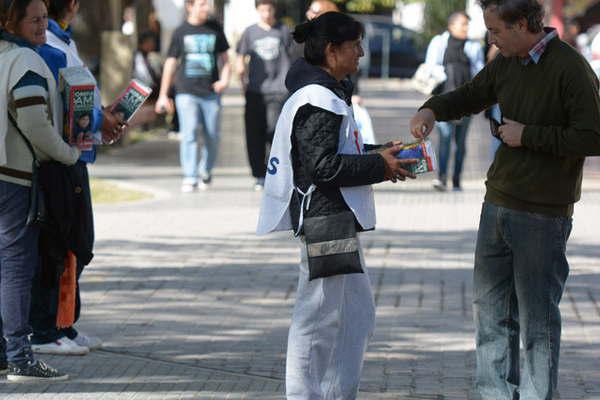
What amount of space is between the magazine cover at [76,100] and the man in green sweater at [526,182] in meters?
1.68

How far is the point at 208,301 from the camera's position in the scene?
27.8 ft

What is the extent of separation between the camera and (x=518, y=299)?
5430 millimetres

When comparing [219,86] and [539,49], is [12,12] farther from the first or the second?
[219,86]

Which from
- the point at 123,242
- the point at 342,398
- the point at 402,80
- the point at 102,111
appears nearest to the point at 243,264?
the point at 123,242

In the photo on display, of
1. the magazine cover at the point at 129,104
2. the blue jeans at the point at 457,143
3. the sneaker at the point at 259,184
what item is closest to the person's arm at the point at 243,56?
the sneaker at the point at 259,184

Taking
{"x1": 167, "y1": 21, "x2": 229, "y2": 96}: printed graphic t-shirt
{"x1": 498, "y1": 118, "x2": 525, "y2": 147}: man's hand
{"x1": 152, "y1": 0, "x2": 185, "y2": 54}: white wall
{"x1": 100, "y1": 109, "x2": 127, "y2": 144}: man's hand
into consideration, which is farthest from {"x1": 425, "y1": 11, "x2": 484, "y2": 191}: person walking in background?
{"x1": 152, "y1": 0, "x2": 185, "y2": 54}: white wall

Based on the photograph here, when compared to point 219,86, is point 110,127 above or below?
above

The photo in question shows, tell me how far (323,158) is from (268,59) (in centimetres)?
888

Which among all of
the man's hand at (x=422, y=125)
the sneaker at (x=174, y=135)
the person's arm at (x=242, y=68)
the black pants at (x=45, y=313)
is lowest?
the sneaker at (x=174, y=135)

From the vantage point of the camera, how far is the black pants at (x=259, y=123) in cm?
1398

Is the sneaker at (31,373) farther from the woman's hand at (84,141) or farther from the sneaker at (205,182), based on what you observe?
the sneaker at (205,182)

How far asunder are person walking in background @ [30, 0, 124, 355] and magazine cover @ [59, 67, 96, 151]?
0.06 metres

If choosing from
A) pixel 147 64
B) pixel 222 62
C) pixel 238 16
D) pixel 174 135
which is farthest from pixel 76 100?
pixel 238 16

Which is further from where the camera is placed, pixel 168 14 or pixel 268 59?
pixel 168 14
